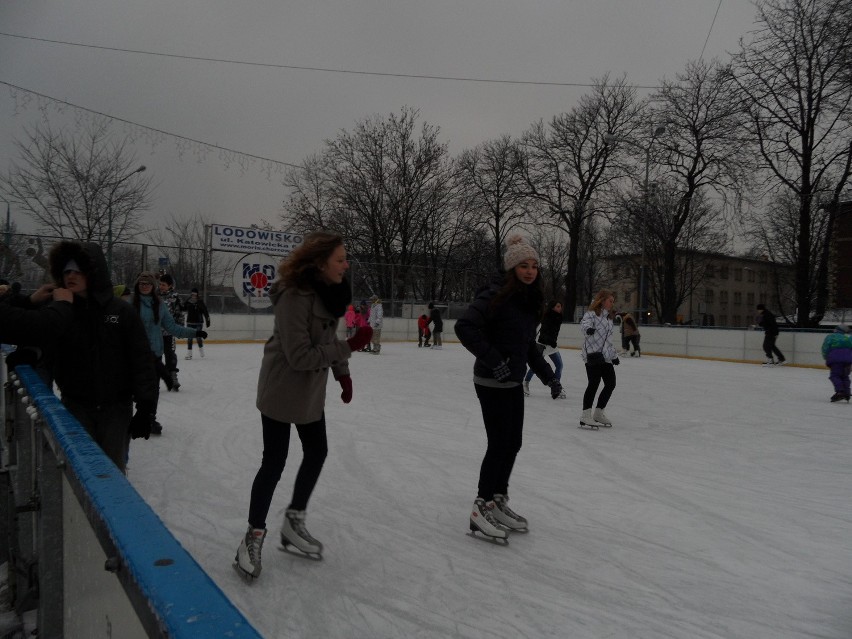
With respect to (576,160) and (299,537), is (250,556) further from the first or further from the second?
(576,160)

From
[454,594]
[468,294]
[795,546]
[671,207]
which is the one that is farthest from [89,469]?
[671,207]

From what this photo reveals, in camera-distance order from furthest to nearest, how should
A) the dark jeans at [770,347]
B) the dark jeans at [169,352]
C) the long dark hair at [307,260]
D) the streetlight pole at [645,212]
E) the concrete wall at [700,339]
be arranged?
the streetlight pole at [645,212]
the concrete wall at [700,339]
the dark jeans at [770,347]
the dark jeans at [169,352]
the long dark hair at [307,260]

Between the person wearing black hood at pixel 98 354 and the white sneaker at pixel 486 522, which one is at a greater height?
the person wearing black hood at pixel 98 354

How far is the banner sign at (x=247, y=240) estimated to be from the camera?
2023cm

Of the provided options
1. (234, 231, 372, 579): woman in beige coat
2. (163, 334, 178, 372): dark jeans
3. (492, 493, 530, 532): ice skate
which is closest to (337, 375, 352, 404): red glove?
(234, 231, 372, 579): woman in beige coat

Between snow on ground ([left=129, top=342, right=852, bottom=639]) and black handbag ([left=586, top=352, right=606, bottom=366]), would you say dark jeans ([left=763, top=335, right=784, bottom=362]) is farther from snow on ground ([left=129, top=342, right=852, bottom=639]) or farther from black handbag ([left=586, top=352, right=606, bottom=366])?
black handbag ([left=586, top=352, right=606, bottom=366])

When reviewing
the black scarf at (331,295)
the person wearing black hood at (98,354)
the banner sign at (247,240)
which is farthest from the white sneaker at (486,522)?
the banner sign at (247,240)

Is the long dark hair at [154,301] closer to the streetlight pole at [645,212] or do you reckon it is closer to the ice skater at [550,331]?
the ice skater at [550,331]

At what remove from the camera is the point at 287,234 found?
72.7 feet

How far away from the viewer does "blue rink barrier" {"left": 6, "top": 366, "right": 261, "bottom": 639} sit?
0.82m

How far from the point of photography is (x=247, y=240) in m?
21.0

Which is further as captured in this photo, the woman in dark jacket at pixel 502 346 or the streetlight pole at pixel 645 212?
the streetlight pole at pixel 645 212

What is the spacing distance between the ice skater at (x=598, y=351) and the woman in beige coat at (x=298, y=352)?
453cm

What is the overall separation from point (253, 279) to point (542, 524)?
17440 millimetres
